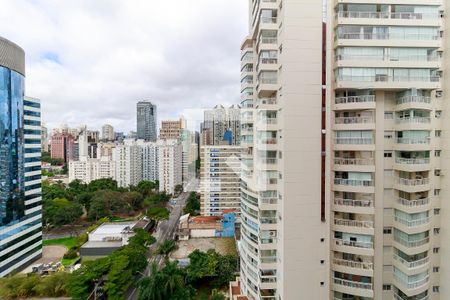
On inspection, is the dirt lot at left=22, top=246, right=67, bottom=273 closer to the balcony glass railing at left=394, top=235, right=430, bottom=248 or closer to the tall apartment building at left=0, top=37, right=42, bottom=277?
the tall apartment building at left=0, top=37, right=42, bottom=277

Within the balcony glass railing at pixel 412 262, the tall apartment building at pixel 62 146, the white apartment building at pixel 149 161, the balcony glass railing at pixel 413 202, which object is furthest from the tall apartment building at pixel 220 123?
the tall apartment building at pixel 62 146

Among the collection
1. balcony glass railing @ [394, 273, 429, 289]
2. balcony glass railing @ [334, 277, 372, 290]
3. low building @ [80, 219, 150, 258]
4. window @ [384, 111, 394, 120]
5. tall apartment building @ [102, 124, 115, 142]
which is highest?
tall apartment building @ [102, 124, 115, 142]

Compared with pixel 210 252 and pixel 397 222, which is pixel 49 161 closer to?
pixel 210 252

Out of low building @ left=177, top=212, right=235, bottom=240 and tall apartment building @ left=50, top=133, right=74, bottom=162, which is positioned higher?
tall apartment building @ left=50, top=133, right=74, bottom=162

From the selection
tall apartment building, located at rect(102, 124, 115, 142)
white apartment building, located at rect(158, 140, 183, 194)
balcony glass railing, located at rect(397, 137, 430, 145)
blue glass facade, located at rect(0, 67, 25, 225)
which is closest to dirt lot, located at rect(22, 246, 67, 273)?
blue glass facade, located at rect(0, 67, 25, 225)

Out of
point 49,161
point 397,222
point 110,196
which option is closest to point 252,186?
point 397,222

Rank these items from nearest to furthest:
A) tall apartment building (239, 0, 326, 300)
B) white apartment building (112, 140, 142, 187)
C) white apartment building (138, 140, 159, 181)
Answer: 1. tall apartment building (239, 0, 326, 300)
2. white apartment building (138, 140, 159, 181)
3. white apartment building (112, 140, 142, 187)

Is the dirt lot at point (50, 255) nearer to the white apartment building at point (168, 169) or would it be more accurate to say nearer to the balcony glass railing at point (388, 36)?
the white apartment building at point (168, 169)
